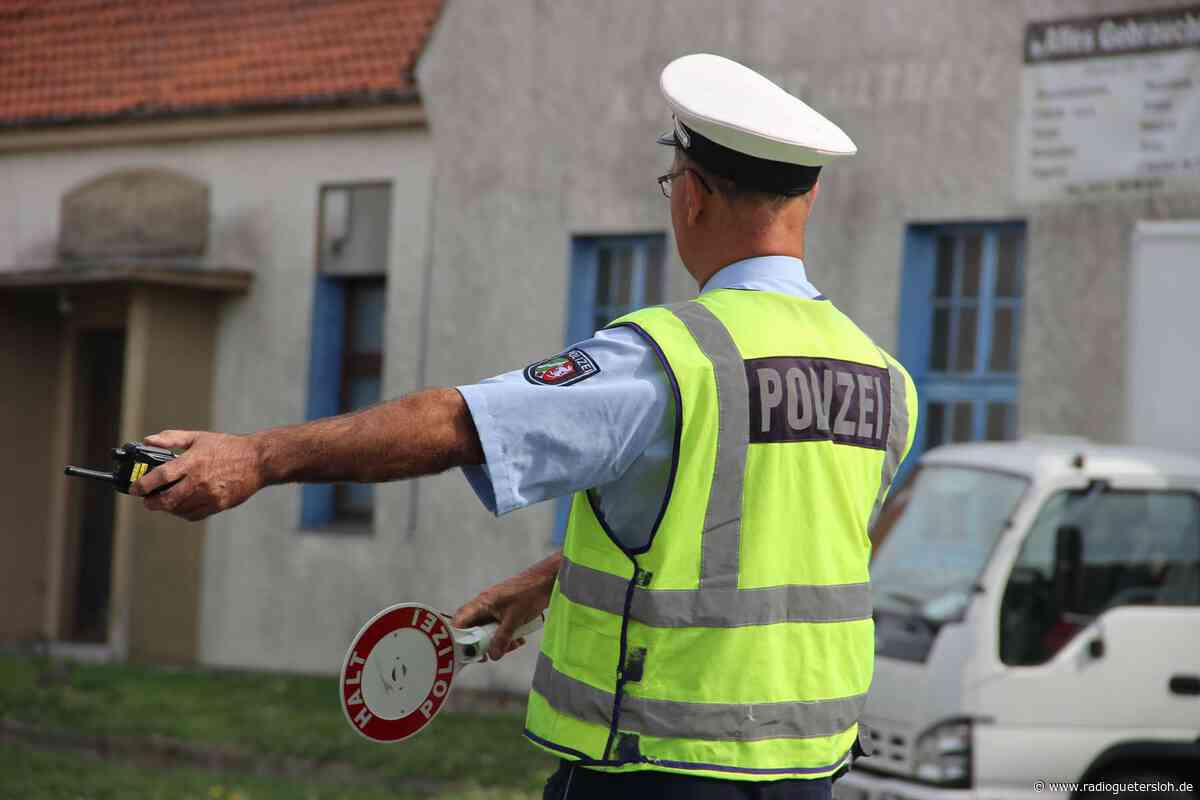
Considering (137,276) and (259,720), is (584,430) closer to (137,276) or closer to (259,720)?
(259,720)

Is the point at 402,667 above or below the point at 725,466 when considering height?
below

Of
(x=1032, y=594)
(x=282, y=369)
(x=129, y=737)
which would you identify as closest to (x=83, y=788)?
(x=129, y=737)

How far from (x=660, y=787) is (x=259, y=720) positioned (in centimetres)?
1074

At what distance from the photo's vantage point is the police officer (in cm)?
249

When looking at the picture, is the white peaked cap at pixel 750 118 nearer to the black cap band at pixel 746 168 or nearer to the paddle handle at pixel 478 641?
the black cap band at pixel 746 168

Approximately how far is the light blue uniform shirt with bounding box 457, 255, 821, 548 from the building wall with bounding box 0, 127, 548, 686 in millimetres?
12546

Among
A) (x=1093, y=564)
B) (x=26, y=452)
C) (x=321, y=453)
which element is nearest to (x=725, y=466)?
(x=321, y=453)

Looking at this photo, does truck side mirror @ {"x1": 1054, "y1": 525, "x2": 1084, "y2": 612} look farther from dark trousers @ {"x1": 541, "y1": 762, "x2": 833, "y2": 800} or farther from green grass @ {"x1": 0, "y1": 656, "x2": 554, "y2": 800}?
dark trousers @ {"x1": 541, "y1": 762, "x2": 833, "y2": 800}

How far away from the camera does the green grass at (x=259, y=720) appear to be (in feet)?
36.2

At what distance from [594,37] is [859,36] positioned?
8.33ft

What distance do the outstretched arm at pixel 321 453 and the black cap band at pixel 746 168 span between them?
0.63 meters

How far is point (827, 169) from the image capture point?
13.2m

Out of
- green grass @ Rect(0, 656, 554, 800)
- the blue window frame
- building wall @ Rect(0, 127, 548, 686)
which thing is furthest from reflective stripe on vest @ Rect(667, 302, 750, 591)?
building wall @ Rect(0, 127, 548, 686)

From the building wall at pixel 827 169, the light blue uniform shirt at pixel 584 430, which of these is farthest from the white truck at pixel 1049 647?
the light blue uniform shirt at pixel 584 430
